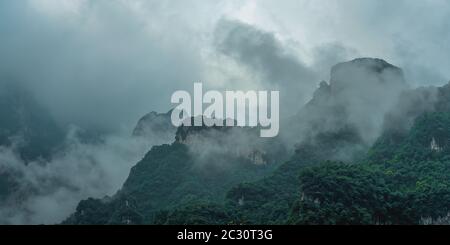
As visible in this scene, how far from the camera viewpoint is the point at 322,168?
5488 centimetres

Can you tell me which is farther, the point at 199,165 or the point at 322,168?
the point at 199,165

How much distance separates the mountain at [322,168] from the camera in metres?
50.7

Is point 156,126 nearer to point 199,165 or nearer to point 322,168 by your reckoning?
point 199,165

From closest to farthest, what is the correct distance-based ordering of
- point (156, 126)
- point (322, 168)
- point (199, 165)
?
point (322, 168) < point (199, 165) < point (156, 126)

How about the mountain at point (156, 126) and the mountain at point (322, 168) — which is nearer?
the mountain at point (322, 168)

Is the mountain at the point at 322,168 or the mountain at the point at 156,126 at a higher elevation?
the mountain at the point at 156,126

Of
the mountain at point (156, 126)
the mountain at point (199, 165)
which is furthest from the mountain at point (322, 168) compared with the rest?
the mountain at point (156, 126)

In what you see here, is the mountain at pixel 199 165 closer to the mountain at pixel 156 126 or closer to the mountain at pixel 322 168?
the mountain at pixel 322 168

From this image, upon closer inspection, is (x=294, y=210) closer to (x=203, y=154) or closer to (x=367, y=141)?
(x=367, y=141)

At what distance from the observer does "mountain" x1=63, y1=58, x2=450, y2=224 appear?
50.7 meters

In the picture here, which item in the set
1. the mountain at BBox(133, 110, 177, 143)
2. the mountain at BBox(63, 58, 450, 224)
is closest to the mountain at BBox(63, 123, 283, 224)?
the mountain at BBox(63, 58, 450, 224)

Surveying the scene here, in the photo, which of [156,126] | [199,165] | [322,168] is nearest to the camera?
[322,168]

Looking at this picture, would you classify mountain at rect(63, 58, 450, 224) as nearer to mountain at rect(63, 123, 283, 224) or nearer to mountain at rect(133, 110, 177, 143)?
mountain at rect(63, 123, 283, 224)

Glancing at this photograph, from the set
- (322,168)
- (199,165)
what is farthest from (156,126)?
(322,168)
